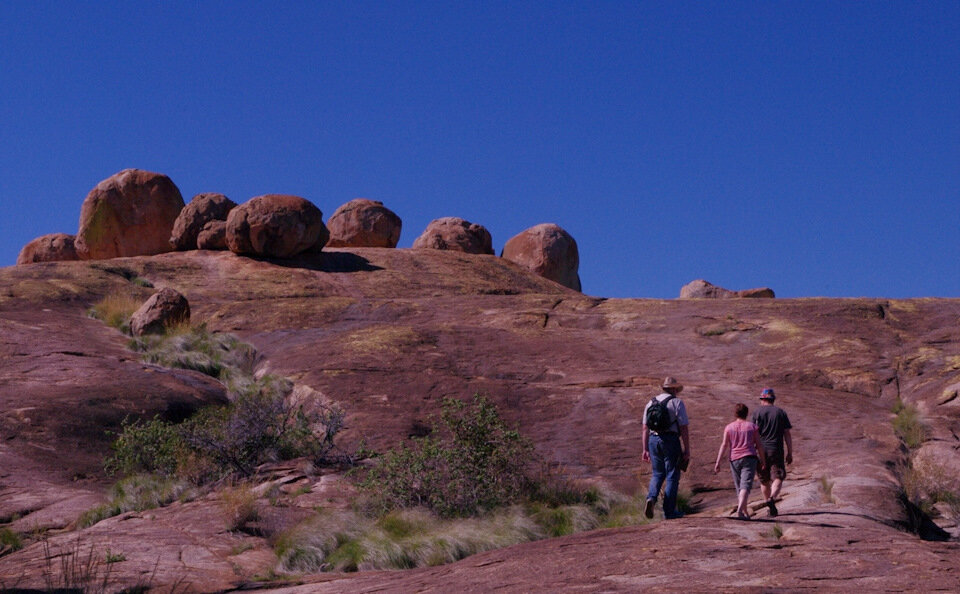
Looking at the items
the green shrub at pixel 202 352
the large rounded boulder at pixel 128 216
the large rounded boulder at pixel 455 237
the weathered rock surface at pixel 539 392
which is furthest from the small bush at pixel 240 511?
the large rounded boulder at pixel 128 216

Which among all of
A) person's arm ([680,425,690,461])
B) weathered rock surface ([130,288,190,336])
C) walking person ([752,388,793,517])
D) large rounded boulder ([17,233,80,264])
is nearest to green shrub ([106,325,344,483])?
weathered rock surface ([130,288,190,336])

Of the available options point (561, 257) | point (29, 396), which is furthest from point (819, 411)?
point (561, 257)

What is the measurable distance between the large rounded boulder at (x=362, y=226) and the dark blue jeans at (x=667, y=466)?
28.7 m

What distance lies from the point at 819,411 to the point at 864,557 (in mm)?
9706

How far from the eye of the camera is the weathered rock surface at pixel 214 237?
33.3 meters

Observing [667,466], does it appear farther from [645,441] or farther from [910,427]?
[910,427]

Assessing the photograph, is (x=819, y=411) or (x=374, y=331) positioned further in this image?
(x=374, y=331)

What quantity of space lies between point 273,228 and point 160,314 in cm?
780

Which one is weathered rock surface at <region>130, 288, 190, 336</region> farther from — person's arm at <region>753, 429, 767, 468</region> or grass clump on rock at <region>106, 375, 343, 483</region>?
person's arm at <region>753, 429, 767, 468</region>

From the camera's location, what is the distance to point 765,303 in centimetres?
2531

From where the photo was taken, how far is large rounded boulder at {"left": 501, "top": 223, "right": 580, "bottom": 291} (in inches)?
1614

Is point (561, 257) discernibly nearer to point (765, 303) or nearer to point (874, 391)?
point (765, 303)

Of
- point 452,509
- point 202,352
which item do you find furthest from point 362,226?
point 452,509

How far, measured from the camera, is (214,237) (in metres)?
33.4
